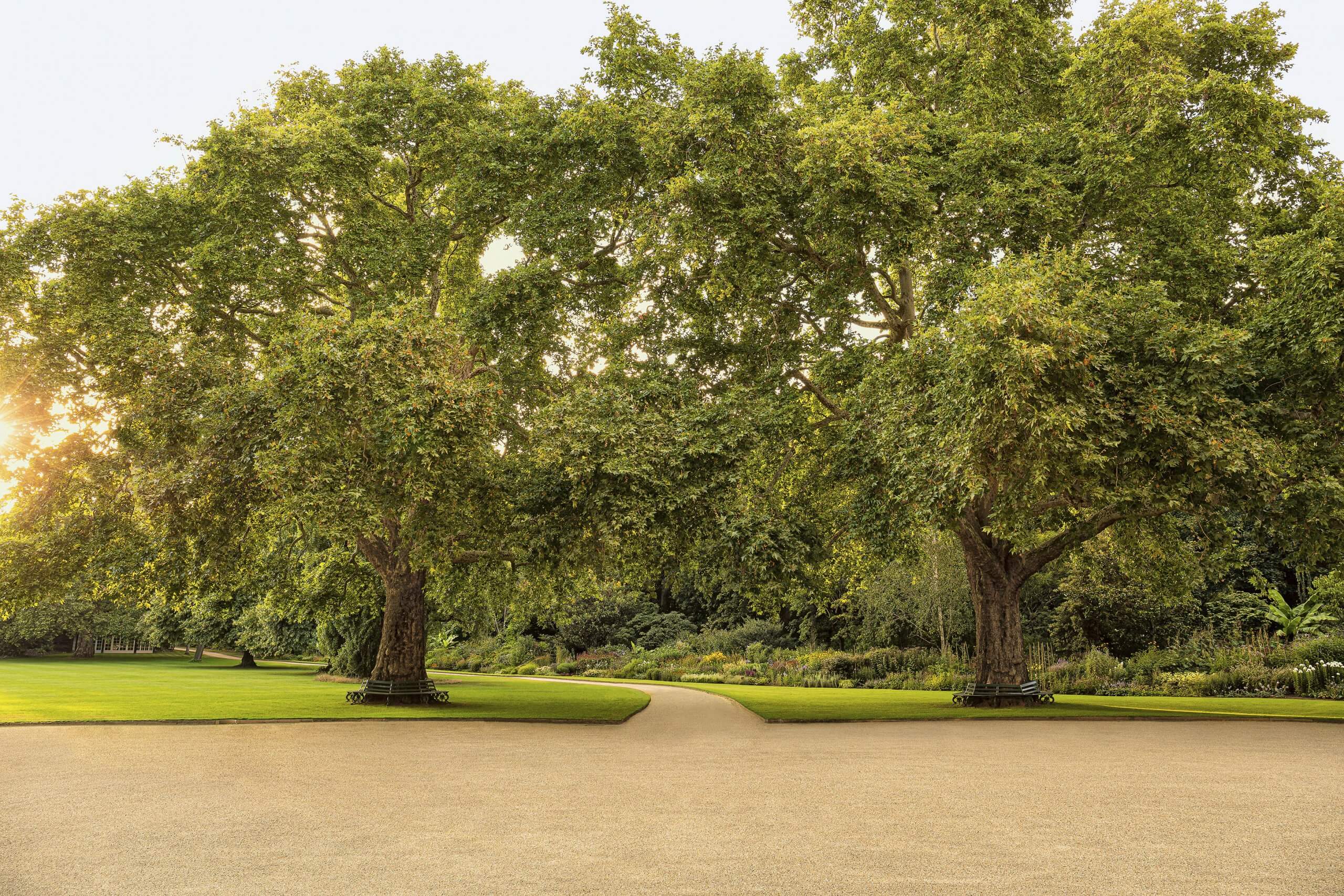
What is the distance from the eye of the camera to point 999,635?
2159 centimetres

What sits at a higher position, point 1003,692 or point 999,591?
point 999,591

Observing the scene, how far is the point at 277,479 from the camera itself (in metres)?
15.2

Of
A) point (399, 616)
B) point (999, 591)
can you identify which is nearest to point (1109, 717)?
point (999, 591)

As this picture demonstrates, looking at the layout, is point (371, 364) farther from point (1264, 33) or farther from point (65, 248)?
point (1264, 33)

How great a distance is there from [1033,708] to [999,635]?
1.97 meters

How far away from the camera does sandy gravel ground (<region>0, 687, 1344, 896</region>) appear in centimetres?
597

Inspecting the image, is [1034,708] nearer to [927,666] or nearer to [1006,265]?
[1006,265]

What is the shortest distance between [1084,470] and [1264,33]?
12.0m

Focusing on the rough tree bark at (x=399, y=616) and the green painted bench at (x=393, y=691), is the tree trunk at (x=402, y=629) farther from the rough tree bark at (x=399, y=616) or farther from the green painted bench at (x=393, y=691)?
the green painted bench at (x=393, y=691)

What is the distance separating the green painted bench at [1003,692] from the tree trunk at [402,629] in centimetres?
1428

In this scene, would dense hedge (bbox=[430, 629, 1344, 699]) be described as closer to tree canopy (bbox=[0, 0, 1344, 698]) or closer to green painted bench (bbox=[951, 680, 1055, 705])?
green painted bench (bbox=[951, 680, 1055, 705])

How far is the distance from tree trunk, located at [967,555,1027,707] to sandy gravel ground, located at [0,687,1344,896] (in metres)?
7.01

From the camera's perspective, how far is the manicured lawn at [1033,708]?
18406 mm

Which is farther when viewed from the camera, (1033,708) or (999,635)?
(999,635)
